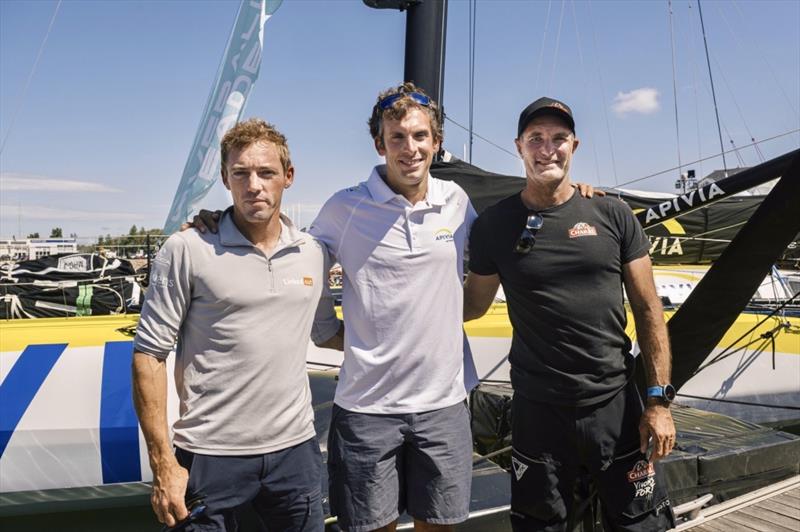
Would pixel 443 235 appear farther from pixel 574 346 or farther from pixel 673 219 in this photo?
pixel 673 219

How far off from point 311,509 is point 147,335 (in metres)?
0.70

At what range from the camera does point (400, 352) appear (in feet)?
6.29

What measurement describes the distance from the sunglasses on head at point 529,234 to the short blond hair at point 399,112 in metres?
0.42

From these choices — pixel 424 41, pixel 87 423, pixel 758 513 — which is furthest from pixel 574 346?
pixel 424 41

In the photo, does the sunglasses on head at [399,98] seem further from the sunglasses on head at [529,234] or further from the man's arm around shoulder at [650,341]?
the man's arm around shoulder at [650,341]

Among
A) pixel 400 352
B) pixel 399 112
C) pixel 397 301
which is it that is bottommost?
pixel 400 352

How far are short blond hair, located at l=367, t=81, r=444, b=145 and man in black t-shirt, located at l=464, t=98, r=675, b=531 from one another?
30 cm

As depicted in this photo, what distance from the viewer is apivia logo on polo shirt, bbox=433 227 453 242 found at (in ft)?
6.53

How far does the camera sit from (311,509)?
71.8 inches

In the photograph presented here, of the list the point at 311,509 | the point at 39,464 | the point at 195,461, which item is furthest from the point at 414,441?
the point at 39,464

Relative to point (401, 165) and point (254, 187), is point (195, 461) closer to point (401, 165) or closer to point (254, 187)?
point (254, 187)

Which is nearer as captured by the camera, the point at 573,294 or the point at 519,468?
the point at 573,294

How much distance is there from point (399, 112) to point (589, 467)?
4.25ft

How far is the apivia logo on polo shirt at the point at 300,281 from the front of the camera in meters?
1.79
